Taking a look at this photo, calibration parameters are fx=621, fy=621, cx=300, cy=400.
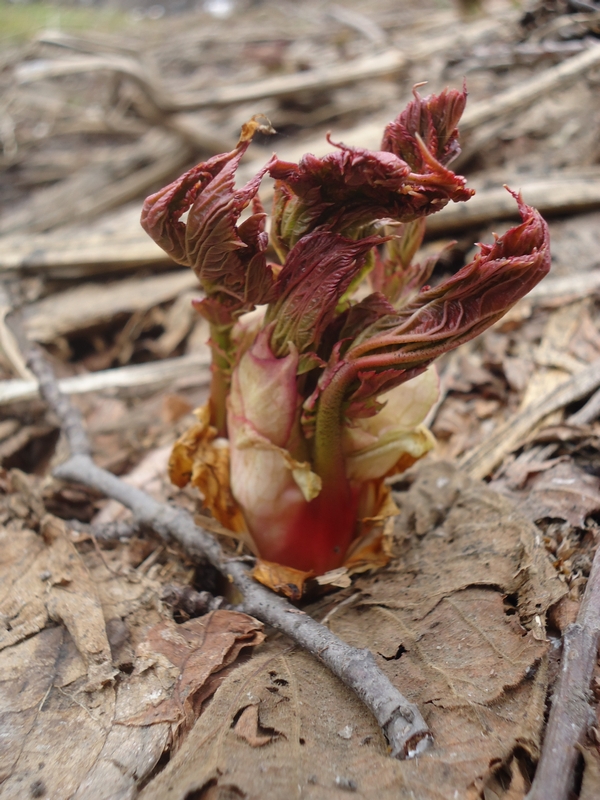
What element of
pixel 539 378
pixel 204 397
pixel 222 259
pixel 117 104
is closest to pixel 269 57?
pixel 117 104

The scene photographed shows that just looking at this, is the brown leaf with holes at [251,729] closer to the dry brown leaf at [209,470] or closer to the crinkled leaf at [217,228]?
the dry brown leaf at [209,470]

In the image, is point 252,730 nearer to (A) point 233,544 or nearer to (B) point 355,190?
(A) point 233,544

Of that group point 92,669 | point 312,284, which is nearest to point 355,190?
point 312,284

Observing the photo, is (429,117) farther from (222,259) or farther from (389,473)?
(389,473)

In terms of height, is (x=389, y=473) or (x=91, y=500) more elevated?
(x=389, y=473)

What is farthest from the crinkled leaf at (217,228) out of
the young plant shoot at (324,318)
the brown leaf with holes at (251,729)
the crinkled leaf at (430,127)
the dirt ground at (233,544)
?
the brown leaf with holes at (251,729)

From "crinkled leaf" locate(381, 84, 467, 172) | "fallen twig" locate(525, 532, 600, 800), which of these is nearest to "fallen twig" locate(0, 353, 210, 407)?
"crinkled leaf" locate(381, 84, 467, 172)

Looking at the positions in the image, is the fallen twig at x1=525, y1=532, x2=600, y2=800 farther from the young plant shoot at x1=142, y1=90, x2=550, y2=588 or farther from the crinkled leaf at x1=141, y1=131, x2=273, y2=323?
Result: the crinkled leaf at x1=141, y1=131, x2=273, y2=323
